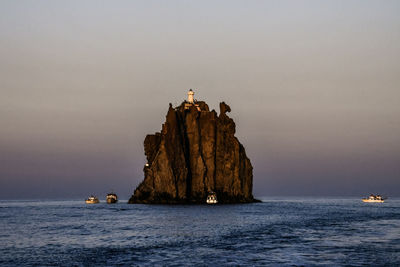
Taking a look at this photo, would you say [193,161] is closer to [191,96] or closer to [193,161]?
[193,161]

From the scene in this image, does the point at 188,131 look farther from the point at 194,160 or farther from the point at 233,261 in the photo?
the point at 233,261

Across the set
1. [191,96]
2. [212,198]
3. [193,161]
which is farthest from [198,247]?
[191,96]

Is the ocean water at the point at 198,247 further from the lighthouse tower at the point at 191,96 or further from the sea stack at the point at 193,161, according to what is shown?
the lighthouse tower at the point at 191,96

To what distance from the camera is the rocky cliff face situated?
13488 centimetres

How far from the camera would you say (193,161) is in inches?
5625

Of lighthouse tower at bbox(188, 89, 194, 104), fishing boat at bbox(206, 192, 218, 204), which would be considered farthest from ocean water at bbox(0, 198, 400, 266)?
lighthouse tower at bbox(188, 89, 194, 104)

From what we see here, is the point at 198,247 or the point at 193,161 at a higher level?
the point at 193,161

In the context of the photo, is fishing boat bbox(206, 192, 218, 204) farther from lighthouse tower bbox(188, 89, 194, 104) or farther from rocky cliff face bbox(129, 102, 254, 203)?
lighthouse tower bbox(188, 89, 194, 104)

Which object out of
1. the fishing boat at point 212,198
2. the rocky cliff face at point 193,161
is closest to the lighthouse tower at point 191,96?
the rocky cliff face at point 193,161

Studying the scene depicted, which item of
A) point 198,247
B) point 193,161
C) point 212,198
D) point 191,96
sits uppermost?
point 191,96

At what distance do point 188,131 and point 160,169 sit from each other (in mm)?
17971

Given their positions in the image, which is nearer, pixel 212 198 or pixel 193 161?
pixel 212 198

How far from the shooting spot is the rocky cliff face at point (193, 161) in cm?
13488

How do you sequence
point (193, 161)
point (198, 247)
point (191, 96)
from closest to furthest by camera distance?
point (198, 247), point (193, 161), point (191, 96)
